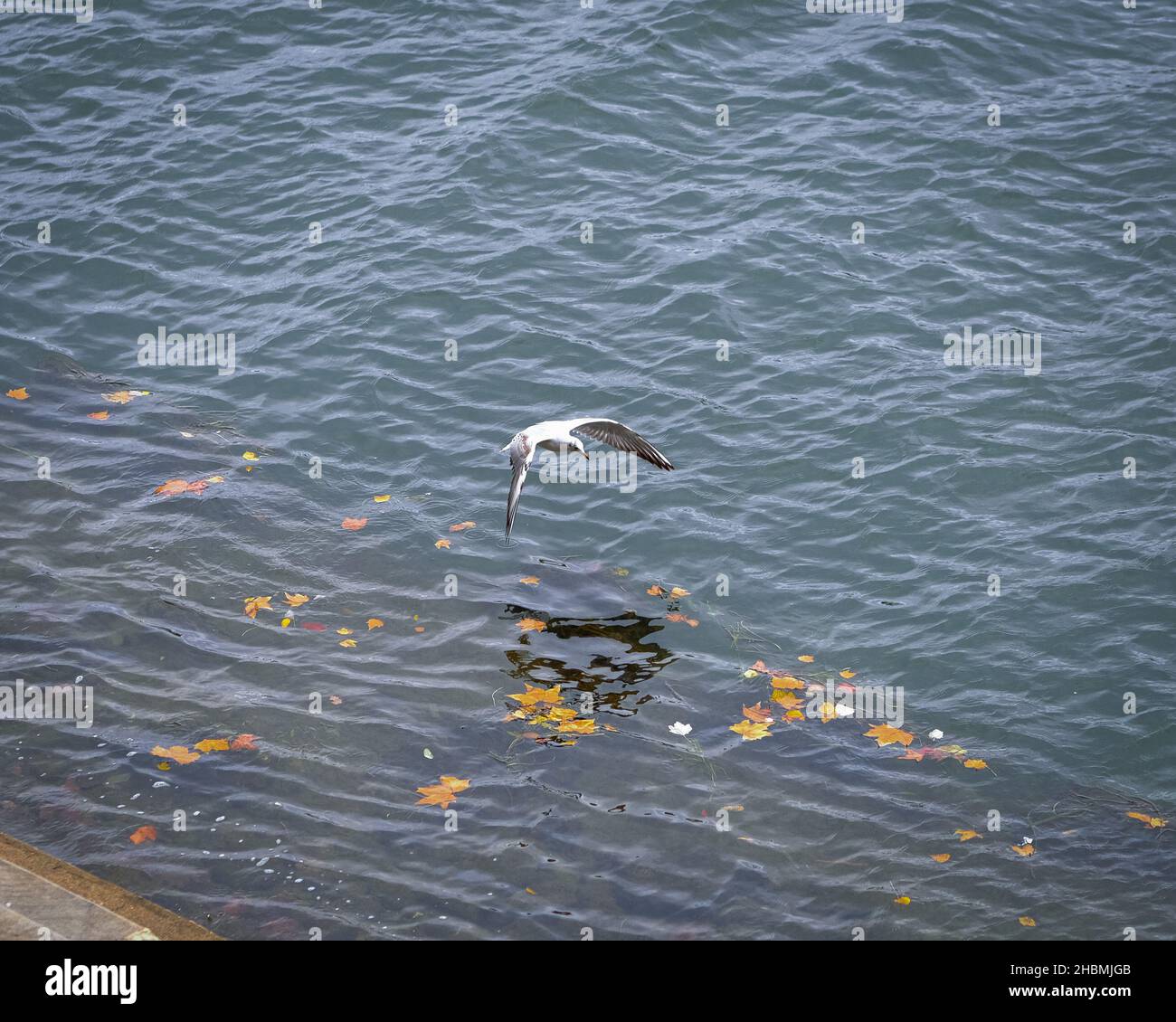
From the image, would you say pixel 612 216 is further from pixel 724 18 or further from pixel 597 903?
pixel 597 903

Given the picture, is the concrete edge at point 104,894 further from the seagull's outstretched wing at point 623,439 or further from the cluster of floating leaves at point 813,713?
the seagull's outstretched wing at point 623,439

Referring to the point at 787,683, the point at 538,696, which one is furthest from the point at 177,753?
the point at 787,683

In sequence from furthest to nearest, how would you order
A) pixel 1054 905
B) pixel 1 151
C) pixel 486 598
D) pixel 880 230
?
pixel 1 151 < pixel 880 230 < pixel 486 598 < pixel 1054 905

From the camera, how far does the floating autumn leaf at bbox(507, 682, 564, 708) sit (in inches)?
359

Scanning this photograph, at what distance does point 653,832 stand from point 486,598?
2969mm

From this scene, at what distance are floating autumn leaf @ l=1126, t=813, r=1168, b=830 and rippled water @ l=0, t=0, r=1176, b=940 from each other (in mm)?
110

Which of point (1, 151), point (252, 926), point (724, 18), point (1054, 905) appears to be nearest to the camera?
point (252, 926)

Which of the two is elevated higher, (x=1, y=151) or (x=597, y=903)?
(x=1, y=151)

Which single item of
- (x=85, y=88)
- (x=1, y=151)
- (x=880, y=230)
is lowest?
(x=880, y=230)

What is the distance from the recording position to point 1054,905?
25.0 ft

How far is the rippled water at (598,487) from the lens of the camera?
26.0 ft

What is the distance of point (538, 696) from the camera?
9180 millimetres

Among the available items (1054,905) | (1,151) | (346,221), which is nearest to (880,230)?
(346,221)

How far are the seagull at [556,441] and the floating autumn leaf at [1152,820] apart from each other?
477 centimetres
